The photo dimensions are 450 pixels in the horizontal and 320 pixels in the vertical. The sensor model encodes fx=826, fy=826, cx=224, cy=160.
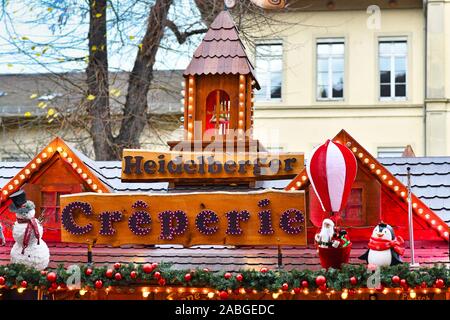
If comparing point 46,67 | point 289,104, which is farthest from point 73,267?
point 289,104

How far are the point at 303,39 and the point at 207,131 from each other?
1333 cm

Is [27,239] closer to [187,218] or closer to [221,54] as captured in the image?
[187,218]

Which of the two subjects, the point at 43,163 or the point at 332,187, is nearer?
the point at 332,187

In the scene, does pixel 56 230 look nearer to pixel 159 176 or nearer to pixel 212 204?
pixel 159 176

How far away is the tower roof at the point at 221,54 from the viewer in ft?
34.5

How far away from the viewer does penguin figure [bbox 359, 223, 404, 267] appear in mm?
8875

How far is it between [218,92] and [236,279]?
2930 millimetres

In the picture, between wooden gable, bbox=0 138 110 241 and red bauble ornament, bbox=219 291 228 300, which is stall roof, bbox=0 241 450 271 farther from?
red bauble ornament, bbox=219 291 228 300

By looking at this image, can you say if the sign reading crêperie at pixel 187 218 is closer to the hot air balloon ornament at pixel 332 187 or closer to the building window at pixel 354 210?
the hot air balloon ornament at pixel 332 187

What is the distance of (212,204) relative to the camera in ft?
30.6

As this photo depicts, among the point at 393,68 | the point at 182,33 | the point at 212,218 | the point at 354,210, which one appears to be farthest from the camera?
the point at 393,68

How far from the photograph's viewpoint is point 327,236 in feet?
29.1

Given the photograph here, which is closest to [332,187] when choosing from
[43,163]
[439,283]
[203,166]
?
[439,283]

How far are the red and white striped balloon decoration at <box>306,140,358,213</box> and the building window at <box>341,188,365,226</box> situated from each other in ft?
2.87
